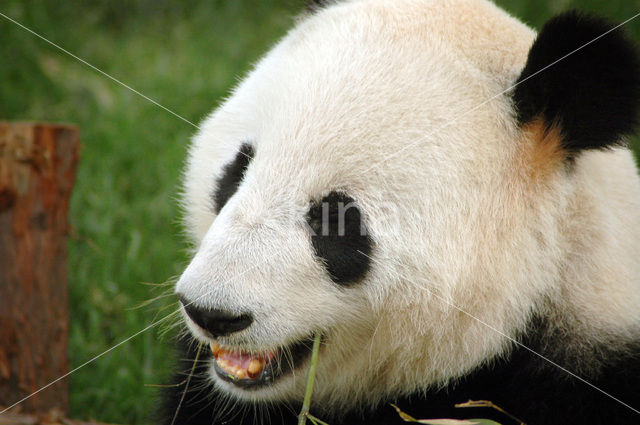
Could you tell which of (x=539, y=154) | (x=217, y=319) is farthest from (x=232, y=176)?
(x=539, y=154)

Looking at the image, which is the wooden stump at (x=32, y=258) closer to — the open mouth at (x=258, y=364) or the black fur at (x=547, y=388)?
the open mouth at (x=258, y=364)

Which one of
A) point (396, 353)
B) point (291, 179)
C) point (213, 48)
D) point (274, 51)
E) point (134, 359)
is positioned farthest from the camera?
point (213, 48)

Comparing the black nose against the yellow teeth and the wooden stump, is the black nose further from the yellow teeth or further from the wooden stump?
the wooden stump

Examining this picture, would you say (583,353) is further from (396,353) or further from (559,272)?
(396,353)

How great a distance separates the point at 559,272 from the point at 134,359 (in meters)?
2.70

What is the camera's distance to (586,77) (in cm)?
239

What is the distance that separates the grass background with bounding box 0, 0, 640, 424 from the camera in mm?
4492

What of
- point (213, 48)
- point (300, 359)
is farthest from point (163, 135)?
point (300, 359)

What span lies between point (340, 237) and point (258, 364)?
21.6 inches

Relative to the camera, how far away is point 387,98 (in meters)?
2.50

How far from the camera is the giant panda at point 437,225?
A: 240 centimetres

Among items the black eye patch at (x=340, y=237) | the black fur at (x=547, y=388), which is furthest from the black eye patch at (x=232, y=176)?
the black fur at (x=547, y=388)

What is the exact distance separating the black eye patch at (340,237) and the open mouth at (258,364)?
0.32 meters

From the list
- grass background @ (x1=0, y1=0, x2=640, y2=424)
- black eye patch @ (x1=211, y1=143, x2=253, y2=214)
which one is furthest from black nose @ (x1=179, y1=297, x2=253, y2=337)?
grass background @ (x1=0, y1=0, x2=640, y2=424)
